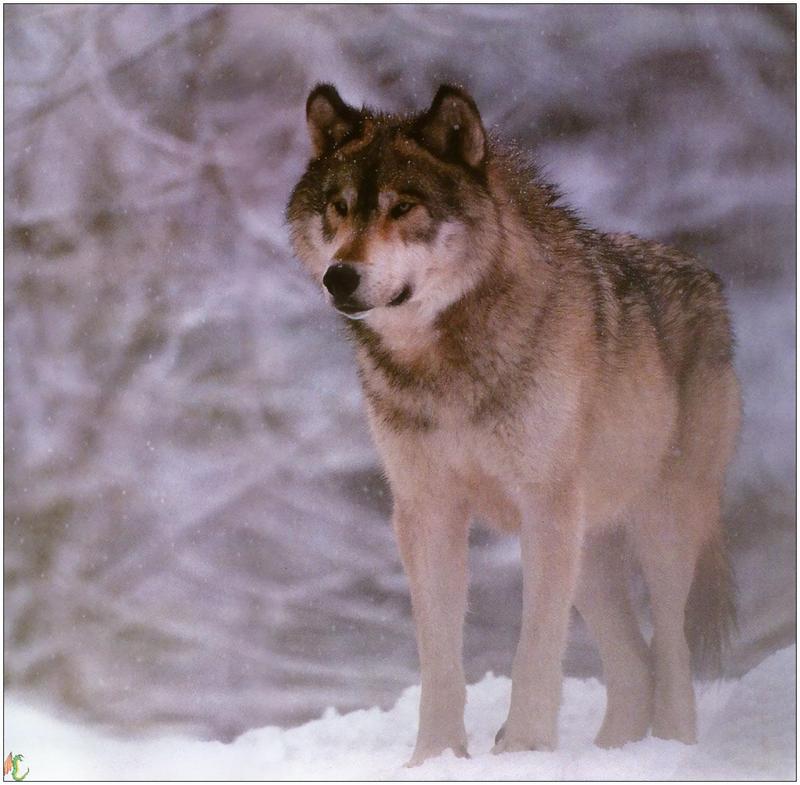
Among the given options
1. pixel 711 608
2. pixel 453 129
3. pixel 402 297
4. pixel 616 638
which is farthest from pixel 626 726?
pixel 453 129

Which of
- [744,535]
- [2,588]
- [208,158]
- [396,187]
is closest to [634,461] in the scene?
[744,535]

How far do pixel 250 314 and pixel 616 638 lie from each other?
5.11ft

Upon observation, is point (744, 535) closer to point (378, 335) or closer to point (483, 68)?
point (378, 335)

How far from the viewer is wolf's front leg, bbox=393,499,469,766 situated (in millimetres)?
2816

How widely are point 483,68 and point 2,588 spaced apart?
230 centimetres

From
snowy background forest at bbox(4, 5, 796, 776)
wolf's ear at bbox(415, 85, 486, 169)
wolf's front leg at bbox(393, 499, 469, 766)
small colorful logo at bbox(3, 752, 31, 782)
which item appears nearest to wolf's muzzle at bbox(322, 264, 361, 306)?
wolf's ear at bbox(415, 85, 486, 169)

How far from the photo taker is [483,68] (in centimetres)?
323

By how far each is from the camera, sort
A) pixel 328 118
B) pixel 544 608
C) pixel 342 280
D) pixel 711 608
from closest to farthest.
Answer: pixel 342 280, pixel 544 608, pixel 328 118, pixel 711 608

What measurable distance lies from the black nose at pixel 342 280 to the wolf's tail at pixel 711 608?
4.85 feet

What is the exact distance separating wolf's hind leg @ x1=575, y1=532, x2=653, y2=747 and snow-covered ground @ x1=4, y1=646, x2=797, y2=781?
5cm

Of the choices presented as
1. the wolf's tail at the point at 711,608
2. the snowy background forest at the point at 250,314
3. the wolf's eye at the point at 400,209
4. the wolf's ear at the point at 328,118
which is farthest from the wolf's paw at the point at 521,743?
the wolf's ear at the point at 328,118

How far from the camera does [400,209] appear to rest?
2551mm

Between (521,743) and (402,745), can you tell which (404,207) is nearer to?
(521,743)

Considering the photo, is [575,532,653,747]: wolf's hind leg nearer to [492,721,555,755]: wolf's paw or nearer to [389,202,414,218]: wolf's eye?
[492,721,555,755]: wolf's paw
